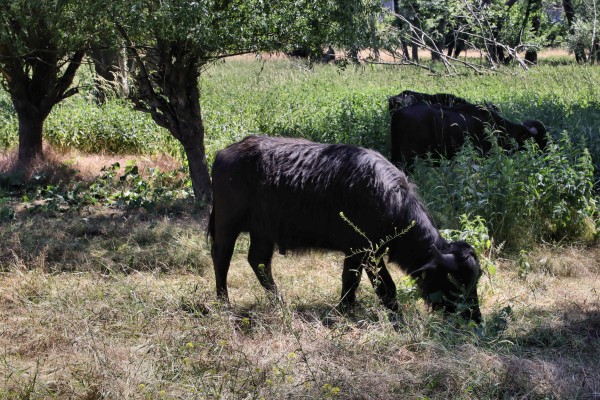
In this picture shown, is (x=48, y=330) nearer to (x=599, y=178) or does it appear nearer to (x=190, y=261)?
(x=190, y=261)

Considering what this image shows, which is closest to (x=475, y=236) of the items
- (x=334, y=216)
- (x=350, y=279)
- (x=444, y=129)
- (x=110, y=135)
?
(x=350, y=279)

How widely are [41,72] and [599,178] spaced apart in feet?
29.1

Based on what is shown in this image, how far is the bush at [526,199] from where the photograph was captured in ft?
27.1

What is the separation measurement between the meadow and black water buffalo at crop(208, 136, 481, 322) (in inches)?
9.9

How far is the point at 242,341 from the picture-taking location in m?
5.37

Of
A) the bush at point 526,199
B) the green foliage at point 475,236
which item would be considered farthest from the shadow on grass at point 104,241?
the bush at point 526,199

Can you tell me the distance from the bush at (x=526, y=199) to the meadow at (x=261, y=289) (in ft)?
0.08

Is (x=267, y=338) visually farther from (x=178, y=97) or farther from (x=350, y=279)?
(x=178, y=97)

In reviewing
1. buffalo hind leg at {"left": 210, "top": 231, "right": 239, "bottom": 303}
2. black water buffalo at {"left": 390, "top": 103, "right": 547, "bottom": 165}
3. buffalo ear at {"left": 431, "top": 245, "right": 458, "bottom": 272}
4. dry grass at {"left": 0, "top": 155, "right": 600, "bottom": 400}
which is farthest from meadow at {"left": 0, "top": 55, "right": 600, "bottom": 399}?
black water buffalo at {"left": 390, "top": 103, "right": 547, "bottom": 165}

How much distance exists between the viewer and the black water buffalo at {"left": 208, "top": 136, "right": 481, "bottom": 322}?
5973 millimetres

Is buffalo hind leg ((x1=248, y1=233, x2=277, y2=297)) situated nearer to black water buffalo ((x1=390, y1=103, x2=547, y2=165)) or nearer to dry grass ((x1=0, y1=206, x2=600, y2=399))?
dry grass ((x1=0, y1=206, x2=600, y2=399))

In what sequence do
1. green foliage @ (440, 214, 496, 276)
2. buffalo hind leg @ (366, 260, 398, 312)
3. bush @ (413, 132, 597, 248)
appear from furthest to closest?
bush @ (413, 132, 597, 248) → green foliage @ (440, 214, 496, 276) → buffalo hind leg @ (366, 260, 398, 312)

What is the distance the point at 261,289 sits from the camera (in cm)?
701

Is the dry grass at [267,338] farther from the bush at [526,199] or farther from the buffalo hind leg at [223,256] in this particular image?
the bush at [526,199]
